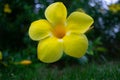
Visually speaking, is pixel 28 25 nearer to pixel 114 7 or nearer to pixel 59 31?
pixel 114 7

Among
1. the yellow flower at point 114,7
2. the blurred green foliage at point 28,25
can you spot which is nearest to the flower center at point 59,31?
the blurred green foliage at point 28,25

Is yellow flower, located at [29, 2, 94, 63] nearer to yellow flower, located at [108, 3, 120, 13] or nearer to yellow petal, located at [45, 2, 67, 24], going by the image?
yellow petal, located at [45, 2, 67, 24]

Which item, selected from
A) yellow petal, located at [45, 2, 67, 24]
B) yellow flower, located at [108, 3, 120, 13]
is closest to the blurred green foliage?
yellow flower, located at [108, 3, 120, 13]

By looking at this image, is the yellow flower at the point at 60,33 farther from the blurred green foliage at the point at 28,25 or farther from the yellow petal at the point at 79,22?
the blurred green foliage at the point at 28,25

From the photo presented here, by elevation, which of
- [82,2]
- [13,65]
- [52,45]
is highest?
[52,45]

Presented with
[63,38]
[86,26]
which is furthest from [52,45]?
[86,26]

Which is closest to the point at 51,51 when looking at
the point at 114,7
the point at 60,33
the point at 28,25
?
the point at 60,33

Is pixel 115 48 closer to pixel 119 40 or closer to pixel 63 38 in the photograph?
pixel 119 40
